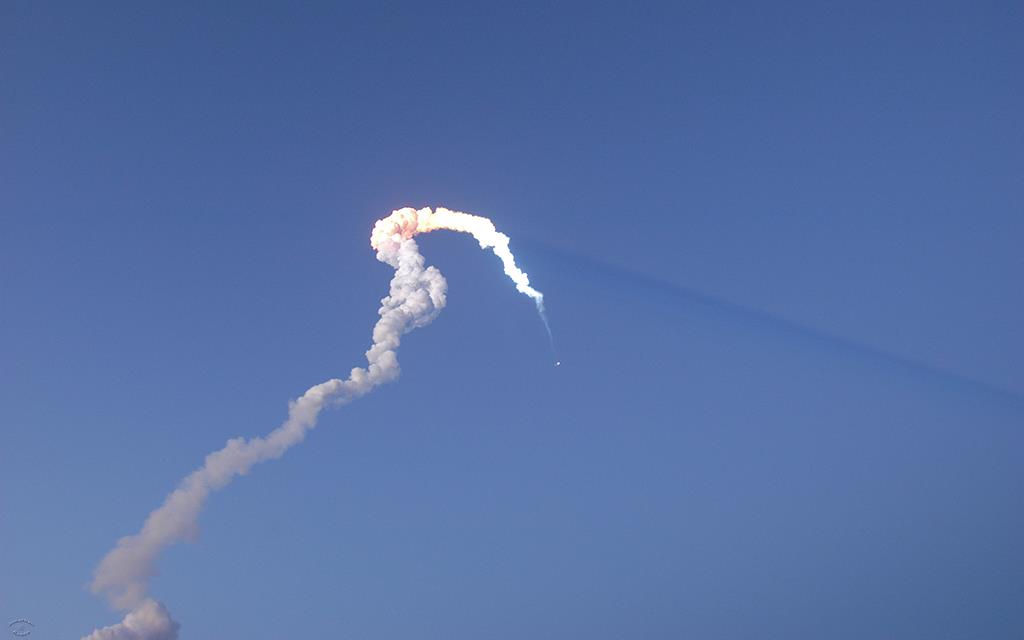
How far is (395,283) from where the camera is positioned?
58.5 meters

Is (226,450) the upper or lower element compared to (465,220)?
lower

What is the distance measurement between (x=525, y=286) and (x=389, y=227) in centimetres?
1001

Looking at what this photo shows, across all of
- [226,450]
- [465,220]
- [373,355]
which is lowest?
[226,450]

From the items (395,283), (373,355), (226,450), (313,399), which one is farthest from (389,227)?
(226,450)

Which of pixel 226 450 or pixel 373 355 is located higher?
pixel 373 355

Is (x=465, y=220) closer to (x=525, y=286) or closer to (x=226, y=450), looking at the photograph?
(x=525, y=286)

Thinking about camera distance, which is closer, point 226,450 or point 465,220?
point 226,450

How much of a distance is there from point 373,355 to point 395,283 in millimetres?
4946

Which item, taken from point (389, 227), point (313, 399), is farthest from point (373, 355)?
point (389, 227)

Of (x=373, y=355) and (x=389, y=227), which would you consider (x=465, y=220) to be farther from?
(x=373, y=355)

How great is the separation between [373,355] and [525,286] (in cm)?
1134

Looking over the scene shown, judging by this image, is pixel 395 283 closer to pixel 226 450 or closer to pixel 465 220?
pixel 465 220

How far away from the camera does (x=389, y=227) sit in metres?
58.2

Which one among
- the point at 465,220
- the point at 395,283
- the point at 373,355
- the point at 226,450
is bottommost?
the point at 226,450
